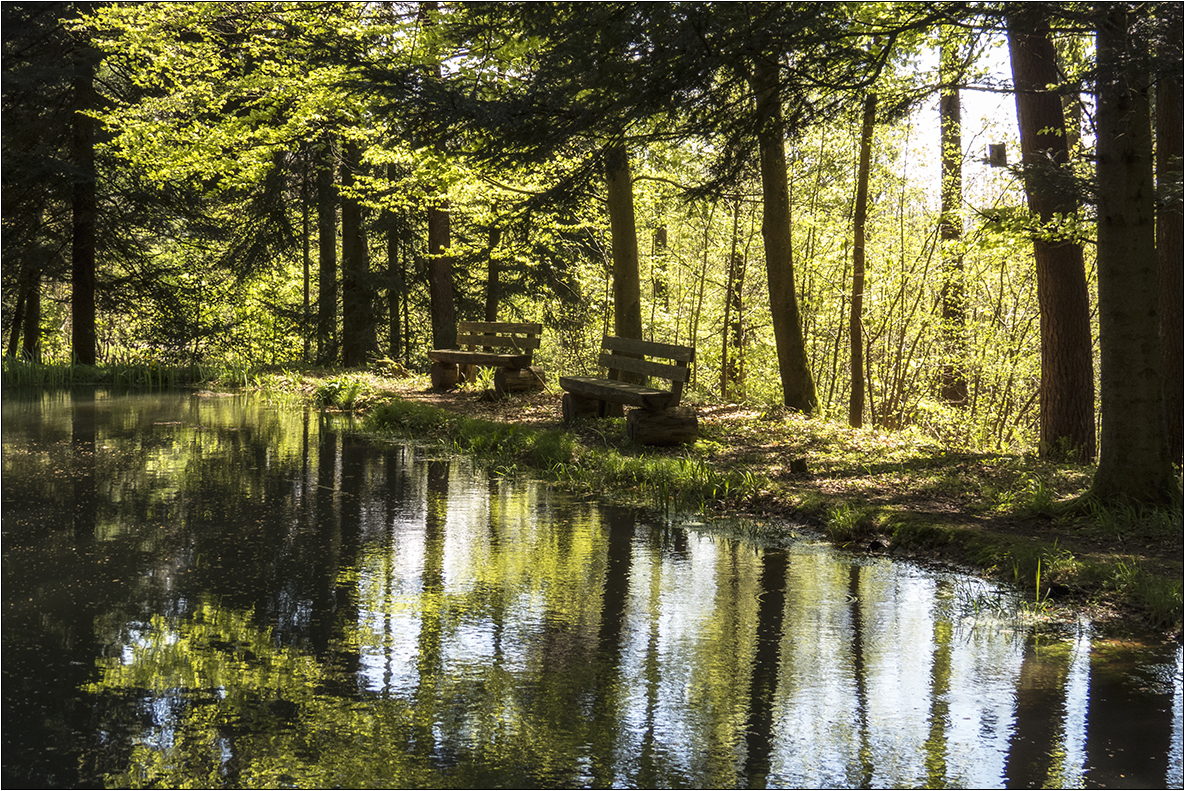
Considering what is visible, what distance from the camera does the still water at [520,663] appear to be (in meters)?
3.21

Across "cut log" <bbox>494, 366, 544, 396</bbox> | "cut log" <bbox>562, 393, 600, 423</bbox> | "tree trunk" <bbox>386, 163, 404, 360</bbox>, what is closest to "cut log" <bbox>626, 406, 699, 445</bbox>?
"cut log" <bbox>562, 393, 600, 423</bbox>

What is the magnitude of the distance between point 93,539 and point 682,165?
36.0 ft

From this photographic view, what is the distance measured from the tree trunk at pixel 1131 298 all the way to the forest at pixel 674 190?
2cm

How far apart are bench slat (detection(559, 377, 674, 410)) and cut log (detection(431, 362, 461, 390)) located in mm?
4507

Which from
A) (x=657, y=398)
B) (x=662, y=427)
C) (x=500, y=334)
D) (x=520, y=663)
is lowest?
(x=520, y=663)

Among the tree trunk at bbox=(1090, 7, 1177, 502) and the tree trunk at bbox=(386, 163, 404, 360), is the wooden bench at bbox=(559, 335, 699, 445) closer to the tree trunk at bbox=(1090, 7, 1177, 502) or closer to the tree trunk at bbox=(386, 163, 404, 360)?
the tree trunk at bbox=(1090, 7, 1177, 502)

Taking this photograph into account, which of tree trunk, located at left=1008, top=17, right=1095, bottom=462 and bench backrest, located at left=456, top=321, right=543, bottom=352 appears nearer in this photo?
tree trunk, located at left=1008, top=17, right=1095, bottom=462

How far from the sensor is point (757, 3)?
676 centimetres

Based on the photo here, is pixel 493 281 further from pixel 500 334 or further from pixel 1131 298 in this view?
pixel 1131 298

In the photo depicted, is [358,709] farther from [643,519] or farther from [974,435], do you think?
[974,435]

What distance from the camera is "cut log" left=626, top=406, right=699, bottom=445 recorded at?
31.8ft

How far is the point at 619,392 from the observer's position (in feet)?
33.4

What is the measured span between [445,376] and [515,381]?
1973mm

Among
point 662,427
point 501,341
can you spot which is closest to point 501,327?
point 501,341
